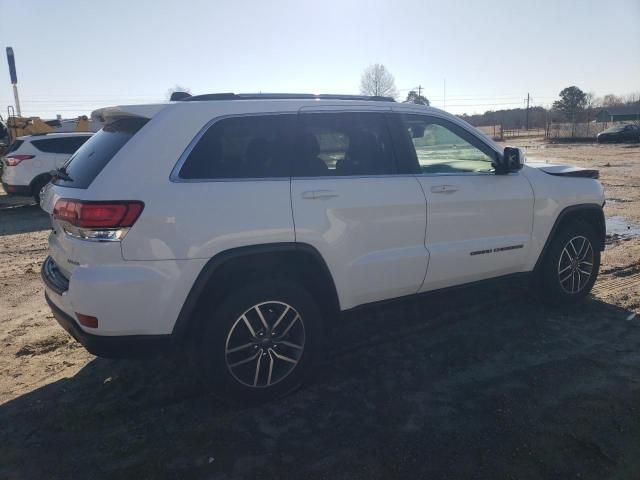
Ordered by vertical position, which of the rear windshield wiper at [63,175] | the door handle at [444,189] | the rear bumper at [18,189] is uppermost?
the rear windshield wiper at [63,175]

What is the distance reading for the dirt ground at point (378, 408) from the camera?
269 centimetres

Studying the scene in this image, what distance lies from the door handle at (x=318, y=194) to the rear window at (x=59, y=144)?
33.7 ft

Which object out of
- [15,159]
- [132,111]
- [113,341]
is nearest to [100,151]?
[132,111]

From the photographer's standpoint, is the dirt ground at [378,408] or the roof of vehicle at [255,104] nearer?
the dirt ground at [378,408]

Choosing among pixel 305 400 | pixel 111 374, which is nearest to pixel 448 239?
pixel 305 400

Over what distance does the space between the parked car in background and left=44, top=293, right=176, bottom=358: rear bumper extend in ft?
137

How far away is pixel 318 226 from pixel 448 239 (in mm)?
1240

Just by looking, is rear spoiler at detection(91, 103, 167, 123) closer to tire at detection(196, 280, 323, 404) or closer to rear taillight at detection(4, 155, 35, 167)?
tire at detection(196, 280, 323, 404)

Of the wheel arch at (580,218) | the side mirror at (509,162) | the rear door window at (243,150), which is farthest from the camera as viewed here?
the wheel arch at (580,218)


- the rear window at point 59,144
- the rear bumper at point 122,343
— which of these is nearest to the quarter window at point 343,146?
the rear bumper at point 122,343

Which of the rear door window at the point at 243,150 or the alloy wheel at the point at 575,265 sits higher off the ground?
the rear door window at the point at 243,150

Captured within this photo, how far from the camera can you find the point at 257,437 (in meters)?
2.94

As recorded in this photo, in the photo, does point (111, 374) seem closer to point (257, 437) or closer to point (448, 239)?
point (257, 437)

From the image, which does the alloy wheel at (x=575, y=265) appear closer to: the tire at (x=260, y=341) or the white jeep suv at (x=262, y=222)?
the white jeep suv at (x=262, y=222)
